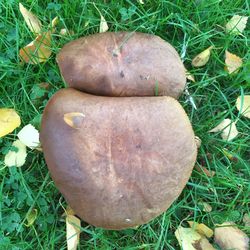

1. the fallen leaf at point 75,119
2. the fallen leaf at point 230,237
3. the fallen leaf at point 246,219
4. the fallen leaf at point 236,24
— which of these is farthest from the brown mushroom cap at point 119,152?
the fallen leaf at point 236,24

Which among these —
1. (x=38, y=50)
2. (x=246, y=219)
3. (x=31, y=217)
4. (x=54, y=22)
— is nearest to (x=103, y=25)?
(x=54, y=22)

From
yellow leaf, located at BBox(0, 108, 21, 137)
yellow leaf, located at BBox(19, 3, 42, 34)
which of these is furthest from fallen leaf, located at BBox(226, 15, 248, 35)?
yellow leaf, located at BBox(0, 108, 21, 137)

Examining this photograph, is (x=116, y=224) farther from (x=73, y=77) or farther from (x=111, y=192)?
(x=73, y=77)

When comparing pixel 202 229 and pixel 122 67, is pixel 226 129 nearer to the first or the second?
pixel 202 229

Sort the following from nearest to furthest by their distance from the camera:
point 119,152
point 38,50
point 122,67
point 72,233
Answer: point 119,152
point 122,67
point 72,233
point 38,50

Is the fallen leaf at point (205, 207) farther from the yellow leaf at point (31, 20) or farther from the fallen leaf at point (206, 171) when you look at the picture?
the yellow leaf at point (31, 20)

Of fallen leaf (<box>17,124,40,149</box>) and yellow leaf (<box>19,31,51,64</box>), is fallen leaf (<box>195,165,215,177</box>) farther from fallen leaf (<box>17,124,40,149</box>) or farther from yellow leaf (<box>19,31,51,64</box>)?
yellow leaf (<box>19,31,51,64</box>)
